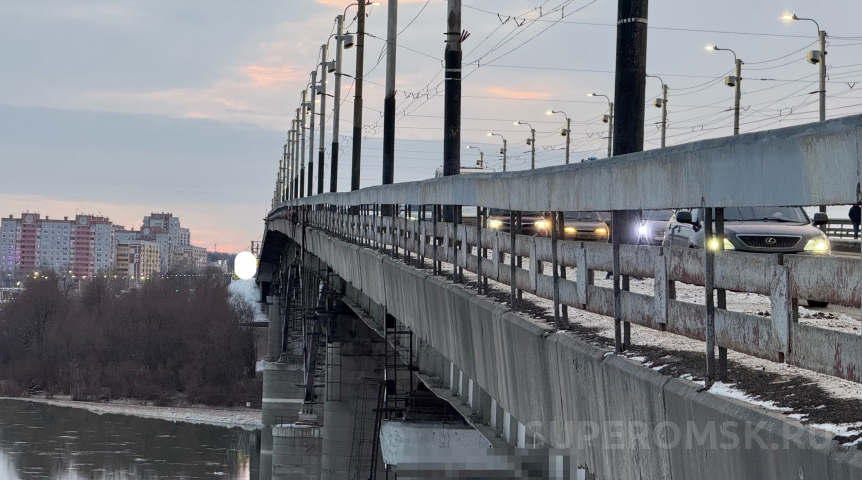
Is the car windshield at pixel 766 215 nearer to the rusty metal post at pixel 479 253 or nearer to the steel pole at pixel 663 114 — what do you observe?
the rusty metal post at pixel 479 253

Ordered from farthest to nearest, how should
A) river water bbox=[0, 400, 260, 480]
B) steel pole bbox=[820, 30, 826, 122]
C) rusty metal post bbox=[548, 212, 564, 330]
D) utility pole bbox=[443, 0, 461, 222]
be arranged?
river water bbox=[0, 400, 260, 480] < steel pole bbox=[820, 30, 826, 122] < utility pole bbox=[443, 0, 461, 222] < rusty metal post bbox=[548, 212, 564, 330]

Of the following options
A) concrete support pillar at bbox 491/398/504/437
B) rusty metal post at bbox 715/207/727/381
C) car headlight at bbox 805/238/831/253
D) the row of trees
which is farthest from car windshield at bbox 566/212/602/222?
the row of trees

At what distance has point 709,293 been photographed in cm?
508

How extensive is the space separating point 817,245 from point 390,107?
1818 centimetres

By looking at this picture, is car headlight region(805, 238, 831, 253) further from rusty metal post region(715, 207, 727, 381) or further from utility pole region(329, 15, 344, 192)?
utility pole region(329, 15, 344, 192)

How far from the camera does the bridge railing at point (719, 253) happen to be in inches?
162

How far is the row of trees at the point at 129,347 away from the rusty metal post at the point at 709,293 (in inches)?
4094

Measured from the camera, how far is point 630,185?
6.06m

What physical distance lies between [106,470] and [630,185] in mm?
61717

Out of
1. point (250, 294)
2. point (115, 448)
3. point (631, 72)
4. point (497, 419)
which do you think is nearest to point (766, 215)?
point (631, 72)

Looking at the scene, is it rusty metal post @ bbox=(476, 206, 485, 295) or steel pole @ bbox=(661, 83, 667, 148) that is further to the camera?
steel pole @ bbox=(661, 83, 667, 148)

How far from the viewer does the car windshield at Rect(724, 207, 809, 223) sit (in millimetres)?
15102

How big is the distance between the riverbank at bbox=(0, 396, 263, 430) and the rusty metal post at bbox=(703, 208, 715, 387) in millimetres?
86268

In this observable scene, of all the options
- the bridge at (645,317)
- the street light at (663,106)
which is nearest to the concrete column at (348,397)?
the street light at (663,106)
